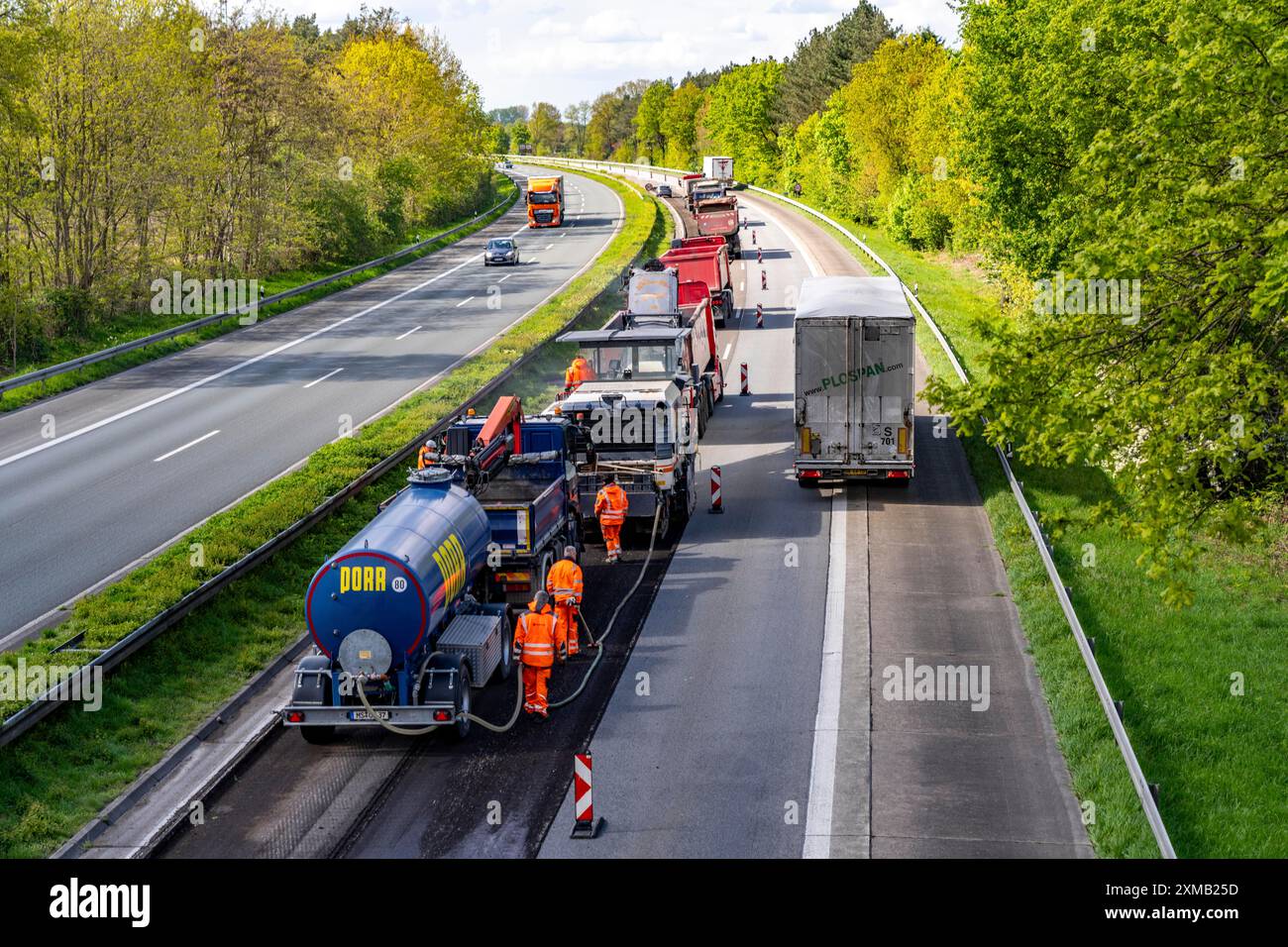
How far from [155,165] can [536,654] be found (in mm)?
33269

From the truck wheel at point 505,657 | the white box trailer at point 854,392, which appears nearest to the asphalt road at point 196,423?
the truck wheel at point 505,657

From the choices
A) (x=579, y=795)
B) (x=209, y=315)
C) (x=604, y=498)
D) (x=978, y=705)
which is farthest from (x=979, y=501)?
(x=209, y=315)

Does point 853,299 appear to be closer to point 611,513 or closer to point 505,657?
point 611,513

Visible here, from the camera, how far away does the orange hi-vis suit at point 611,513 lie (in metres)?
20.9

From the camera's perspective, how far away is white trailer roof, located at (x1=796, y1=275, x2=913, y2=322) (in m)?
24.2

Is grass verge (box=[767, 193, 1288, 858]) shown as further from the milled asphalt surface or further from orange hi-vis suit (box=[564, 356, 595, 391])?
orange hi-vis suit (box=[564, 356, 595, 391])

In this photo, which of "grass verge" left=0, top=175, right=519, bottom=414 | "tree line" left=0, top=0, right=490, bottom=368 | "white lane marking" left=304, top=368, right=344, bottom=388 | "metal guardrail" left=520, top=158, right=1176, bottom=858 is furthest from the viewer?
"tree line" left=0, top=0, right=490, bottom=368

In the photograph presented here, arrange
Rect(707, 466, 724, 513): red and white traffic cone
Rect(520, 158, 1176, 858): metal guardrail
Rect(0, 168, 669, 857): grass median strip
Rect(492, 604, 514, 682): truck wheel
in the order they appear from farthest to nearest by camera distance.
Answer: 1. Rect(707, 466, 724, 513): red and white traffic cone
2. Rect(492, 604, 514, 682): truck wheel
3. Rect(0, 168, 669, 857): grass median strip
4. Rect(520, 158, 1176, 858): metal guardrail

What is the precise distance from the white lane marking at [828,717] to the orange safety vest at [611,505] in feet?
11.7

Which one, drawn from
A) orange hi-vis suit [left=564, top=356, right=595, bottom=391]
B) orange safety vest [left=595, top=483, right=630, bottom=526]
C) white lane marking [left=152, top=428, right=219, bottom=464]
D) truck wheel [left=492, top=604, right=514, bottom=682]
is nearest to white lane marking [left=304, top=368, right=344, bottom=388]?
white lane marking [left=152, top=428, right=219, bottom=464]

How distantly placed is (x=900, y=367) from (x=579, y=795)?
1404cm

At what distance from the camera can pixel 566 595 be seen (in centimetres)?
1662

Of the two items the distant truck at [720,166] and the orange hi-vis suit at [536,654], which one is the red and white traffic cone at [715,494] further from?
the distant truck at [720,166]

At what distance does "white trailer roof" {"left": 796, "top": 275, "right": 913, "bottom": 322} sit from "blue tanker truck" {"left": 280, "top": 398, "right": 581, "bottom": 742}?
878cm
